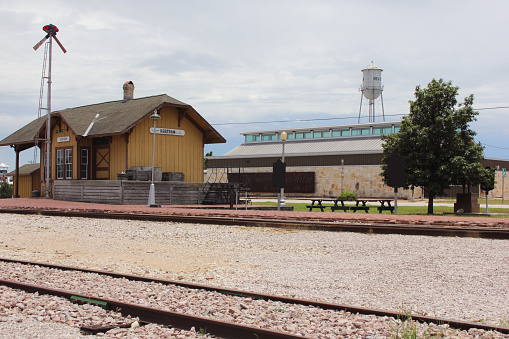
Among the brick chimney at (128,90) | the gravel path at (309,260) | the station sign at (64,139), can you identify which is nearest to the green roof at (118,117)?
the brick chimney at (128,90)

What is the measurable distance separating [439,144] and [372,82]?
40.4 m

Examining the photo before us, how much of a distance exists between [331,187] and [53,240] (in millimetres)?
33072

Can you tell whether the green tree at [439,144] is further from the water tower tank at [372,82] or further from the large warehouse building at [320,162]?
the water tower tank at [372,82]

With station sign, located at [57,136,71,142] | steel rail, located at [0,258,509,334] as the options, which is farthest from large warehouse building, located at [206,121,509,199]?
steel rail, located at [0,258,509,334]

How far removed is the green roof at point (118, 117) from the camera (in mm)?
27625

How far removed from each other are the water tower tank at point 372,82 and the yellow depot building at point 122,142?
36.1 meters

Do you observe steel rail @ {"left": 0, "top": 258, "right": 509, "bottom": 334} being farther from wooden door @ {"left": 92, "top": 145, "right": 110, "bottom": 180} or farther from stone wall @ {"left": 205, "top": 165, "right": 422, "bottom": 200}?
stone wall @ {"left": 205, "top": 165, "right": 422, "bottom": 200}

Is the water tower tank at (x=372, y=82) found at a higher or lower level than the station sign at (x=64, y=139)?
higher

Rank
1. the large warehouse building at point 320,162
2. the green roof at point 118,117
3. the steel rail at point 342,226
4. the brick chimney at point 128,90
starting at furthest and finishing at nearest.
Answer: the large warehouse building at point 320,162
the brick chimney at point 128,90
the green roof at point 118,117
the steel rail at point 342,226

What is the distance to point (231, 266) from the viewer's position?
923cm

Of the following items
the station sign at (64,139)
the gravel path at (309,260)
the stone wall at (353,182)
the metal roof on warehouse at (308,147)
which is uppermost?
the metal roof on warehouse at (308,147)

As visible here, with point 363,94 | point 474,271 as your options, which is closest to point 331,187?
point 363,94

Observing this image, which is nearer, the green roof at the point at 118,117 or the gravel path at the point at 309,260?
the gravel path at the point at 309,260

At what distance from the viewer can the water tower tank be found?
63375 mm
